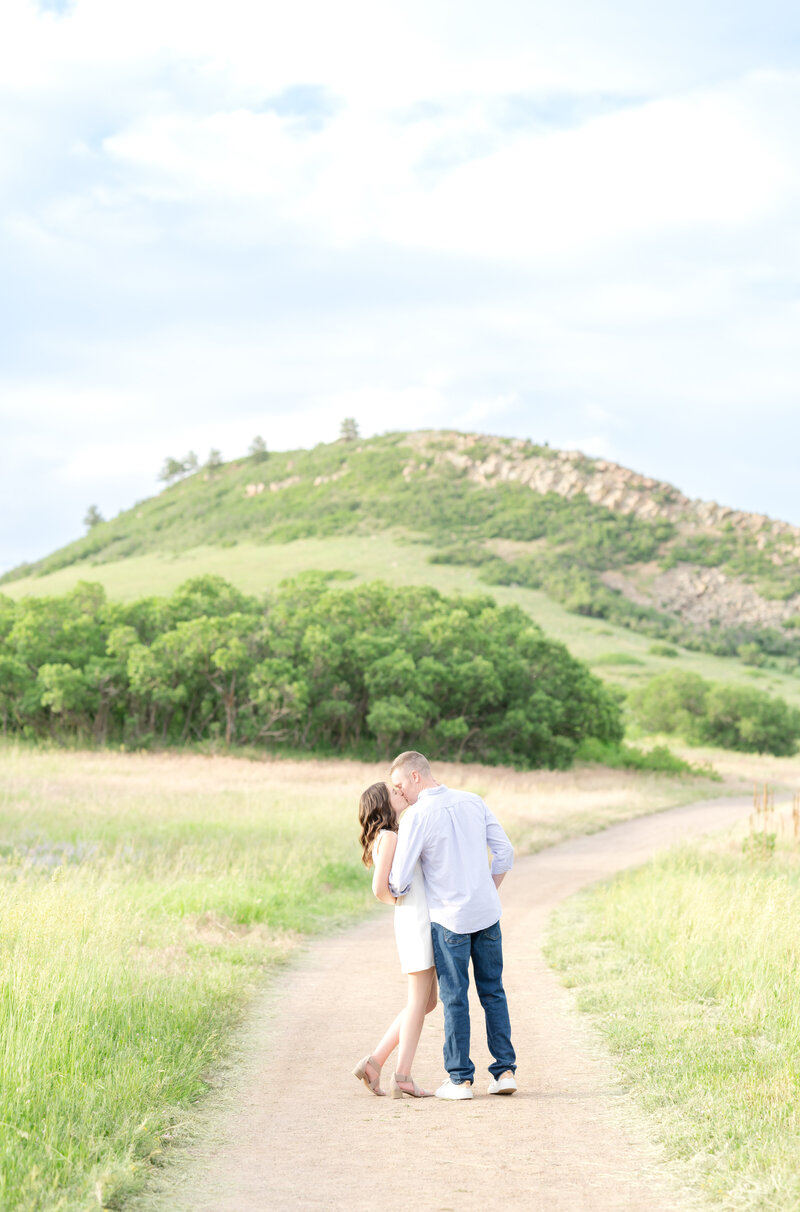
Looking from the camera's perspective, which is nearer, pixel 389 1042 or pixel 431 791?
pixel 431 791

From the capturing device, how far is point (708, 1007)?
24.4ft

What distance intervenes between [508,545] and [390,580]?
1424 inches

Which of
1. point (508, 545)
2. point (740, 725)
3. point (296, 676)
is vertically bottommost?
point (740, 725)

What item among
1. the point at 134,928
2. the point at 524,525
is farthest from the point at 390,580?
the point at 134,928

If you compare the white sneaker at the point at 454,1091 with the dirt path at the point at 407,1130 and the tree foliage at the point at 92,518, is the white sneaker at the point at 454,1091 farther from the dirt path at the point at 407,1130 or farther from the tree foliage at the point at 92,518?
the tree foliage at the point at 92,518

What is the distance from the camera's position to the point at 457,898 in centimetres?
588

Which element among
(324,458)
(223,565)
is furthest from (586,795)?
(324,458)

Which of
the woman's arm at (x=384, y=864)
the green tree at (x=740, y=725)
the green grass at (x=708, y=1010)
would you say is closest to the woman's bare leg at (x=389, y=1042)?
the woman's arm at (x=384, y=864)

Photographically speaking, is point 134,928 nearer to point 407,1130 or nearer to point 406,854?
point 406,854

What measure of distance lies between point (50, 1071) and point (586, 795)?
25551 mm

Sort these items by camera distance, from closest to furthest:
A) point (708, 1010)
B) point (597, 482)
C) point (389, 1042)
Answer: point (389, 1042)
point (708, 1010)
point (597, 482)

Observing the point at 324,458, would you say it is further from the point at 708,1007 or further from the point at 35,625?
the point at 708,1007

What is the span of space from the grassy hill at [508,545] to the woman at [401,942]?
67107 mm

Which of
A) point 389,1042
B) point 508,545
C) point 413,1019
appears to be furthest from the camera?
point 508,545
